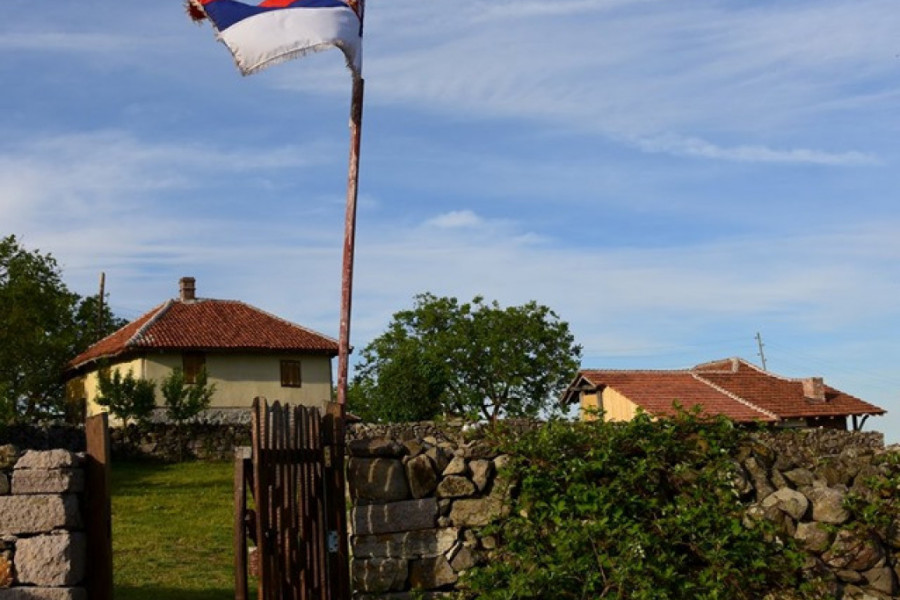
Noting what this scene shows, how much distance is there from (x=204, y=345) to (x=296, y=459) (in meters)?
29.6

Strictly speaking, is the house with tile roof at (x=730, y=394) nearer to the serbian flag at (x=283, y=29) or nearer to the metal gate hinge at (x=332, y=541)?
the serbian flag at (x=283, y=29)

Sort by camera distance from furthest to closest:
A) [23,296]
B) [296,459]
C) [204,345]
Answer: [23,296] < [204,345] < [296,459]

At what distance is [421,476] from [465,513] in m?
0.49

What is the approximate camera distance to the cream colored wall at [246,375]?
3778 cm

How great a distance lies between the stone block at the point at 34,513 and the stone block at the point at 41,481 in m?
0.05

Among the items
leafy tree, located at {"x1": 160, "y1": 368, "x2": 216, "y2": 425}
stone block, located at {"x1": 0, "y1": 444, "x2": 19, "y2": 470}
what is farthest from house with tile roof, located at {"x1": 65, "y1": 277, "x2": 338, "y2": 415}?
stone block, located at {"x1": 0, "y1": 444, "x2": 19, "y2": 470}

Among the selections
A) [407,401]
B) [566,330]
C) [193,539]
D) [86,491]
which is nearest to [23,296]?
[407,401]

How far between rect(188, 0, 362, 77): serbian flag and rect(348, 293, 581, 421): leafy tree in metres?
46.1

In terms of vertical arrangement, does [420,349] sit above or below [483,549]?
above

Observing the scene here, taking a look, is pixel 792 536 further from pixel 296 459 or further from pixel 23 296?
pixel 23 296

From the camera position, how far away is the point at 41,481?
366 inches

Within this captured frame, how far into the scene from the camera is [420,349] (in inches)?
2360

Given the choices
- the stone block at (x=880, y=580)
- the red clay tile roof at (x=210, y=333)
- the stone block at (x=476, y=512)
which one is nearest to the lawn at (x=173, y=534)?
the stone block at (x=476, y=512)

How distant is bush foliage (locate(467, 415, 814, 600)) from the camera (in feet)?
31.4
